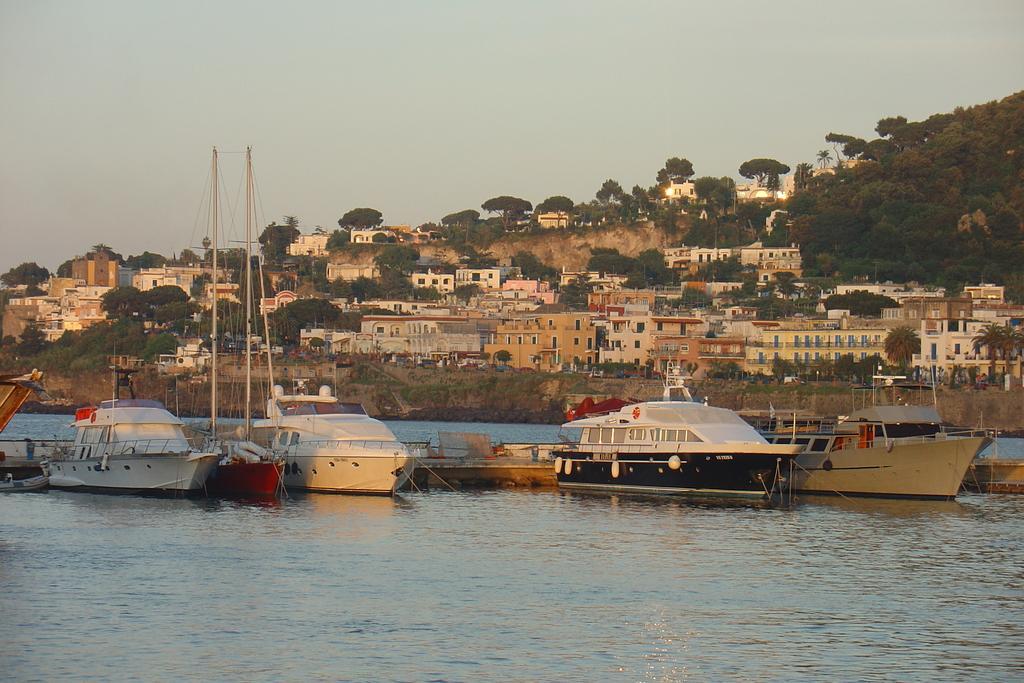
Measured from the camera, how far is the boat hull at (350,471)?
4591cm

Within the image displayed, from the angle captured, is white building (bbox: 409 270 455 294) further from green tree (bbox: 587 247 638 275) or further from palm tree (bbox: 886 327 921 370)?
palm tree (bbox: 886 327 921 370)

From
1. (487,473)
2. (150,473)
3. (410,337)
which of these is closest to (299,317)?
(410,337)

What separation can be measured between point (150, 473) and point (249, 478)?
8.40ft

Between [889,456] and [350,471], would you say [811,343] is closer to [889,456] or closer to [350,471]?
[889,456]

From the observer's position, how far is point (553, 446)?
5169cm

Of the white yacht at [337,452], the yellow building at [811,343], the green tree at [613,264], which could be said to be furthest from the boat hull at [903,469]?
the green tree at [613,264]

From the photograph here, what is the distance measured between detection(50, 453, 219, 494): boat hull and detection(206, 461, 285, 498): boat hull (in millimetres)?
398

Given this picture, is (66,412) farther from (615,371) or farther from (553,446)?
(553,446)

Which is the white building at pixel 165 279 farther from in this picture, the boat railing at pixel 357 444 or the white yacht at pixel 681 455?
the boat railing at pixel 357 444

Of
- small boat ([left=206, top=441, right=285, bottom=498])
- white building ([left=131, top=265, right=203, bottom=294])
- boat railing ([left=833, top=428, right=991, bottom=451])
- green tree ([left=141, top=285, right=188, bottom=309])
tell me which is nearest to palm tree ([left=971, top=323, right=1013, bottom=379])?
boat railing ([left=833, top=428, right=991, bottom=451])

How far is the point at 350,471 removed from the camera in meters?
46.2

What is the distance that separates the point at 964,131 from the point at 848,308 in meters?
62.2

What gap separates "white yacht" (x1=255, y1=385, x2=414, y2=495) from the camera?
46031 mm

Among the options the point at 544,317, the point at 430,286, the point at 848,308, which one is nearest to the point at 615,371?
the point at 544,317
